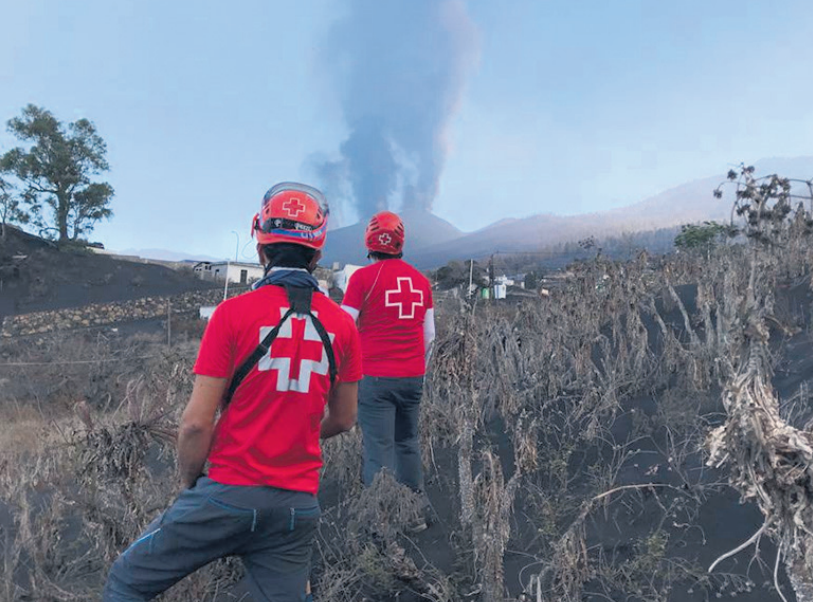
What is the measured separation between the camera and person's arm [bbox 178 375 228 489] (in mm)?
2098

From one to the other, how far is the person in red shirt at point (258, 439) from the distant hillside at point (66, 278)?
3395cm

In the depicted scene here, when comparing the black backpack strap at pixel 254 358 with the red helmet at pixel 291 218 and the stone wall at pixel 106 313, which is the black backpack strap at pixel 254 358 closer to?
the red helmet at pixel 291 218

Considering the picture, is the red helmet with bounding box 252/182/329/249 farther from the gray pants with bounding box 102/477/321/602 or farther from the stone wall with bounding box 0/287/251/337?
the stone wall with bounding box 0/287/251/337

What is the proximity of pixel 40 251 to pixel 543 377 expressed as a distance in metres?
37.9

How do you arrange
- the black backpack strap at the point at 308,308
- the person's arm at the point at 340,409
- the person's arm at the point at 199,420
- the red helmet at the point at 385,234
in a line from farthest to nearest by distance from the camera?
the red helmet at the point at 385,234 → the person's arm at the point at 340,409 → the black backpack strap at the point at 308,308 → the person's arm at the point at 199,420

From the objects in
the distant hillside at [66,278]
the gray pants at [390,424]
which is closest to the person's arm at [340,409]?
the gray pants at [390,424]

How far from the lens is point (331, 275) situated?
39906mm

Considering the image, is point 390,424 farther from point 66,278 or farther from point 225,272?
point 225,272

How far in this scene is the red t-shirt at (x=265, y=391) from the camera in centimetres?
211

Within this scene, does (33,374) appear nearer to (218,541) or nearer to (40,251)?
(218,541)

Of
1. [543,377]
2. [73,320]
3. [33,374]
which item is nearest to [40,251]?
[73,320]

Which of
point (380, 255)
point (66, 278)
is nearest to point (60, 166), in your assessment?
point (66, 278)

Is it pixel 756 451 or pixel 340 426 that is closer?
pixel 756 451

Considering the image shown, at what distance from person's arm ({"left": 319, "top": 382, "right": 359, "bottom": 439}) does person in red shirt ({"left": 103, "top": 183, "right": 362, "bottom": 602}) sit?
6.2 inches
